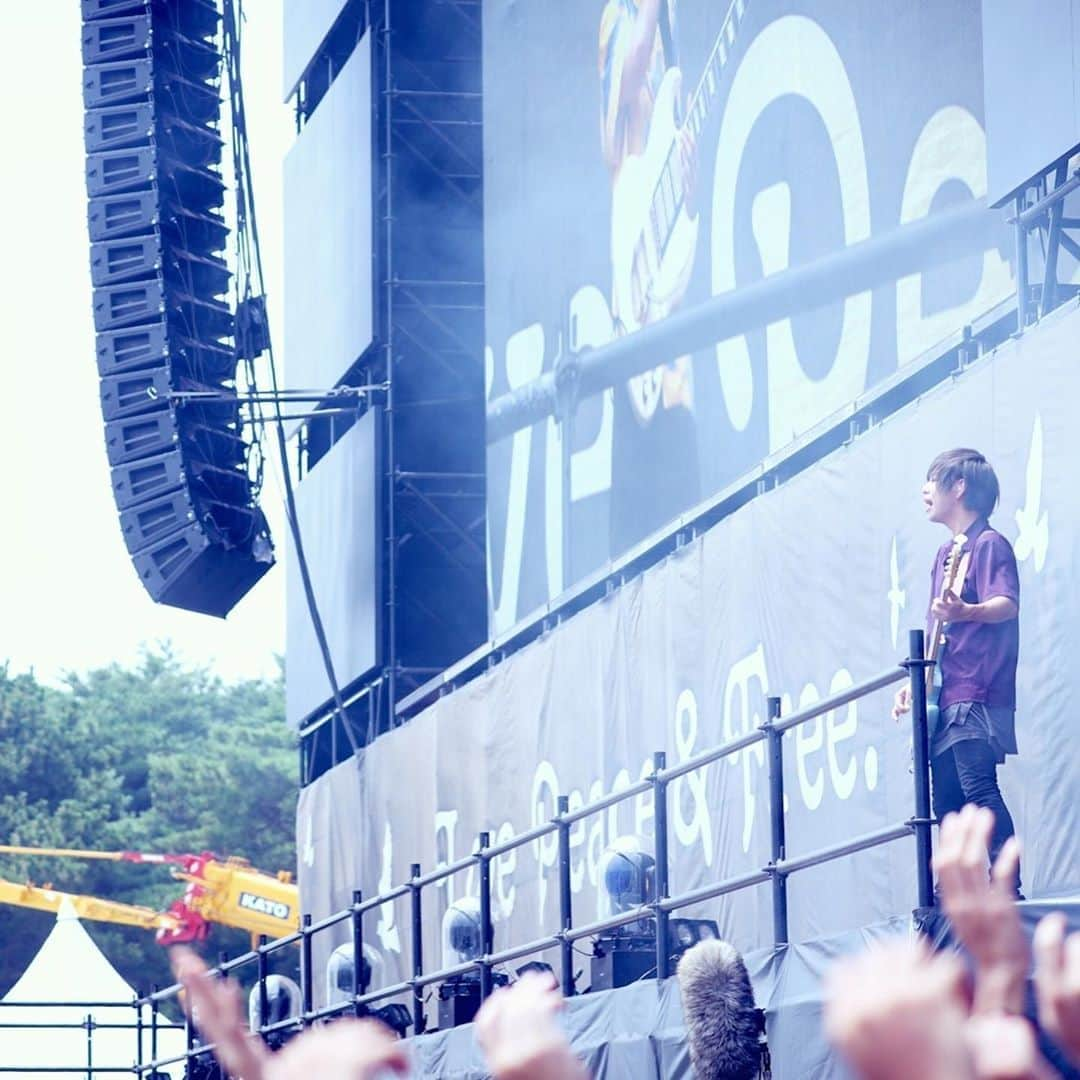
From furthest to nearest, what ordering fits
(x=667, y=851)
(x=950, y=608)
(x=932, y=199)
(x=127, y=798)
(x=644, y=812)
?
(x=127, y=798), (x=644, y=812), (x=932, y=199), (x=667, y=851), (x=950, y=608)

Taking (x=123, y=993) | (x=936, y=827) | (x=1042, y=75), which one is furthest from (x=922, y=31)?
(x=123, y=993)

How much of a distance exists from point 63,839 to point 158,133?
34.5m

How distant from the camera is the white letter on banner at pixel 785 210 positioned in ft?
36.0

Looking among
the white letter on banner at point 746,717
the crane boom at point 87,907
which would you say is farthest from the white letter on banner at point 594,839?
the crane boom at point 87,907

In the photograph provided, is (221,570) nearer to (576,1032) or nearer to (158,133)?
(158,133)

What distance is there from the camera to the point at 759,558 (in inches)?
401

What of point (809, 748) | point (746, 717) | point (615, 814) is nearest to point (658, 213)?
point (615, 814)

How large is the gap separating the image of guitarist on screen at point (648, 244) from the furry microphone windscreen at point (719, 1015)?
9.00 m

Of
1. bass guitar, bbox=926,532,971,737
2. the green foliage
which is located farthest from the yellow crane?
bass guitar, bbox=926,532,971,737

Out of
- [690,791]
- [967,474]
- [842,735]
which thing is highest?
[690,791]

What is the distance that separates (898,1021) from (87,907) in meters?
38.3

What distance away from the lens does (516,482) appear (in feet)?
53.9

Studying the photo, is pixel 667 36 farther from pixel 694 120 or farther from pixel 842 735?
pixel 842 735

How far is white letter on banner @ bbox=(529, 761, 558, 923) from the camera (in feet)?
42.4
